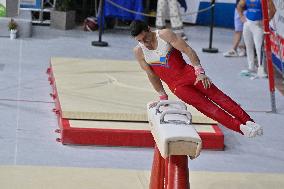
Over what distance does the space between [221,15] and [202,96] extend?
933 centimetres

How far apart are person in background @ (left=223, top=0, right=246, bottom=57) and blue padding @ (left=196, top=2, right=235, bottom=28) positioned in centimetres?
197

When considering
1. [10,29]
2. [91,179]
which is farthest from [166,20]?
[91,179]

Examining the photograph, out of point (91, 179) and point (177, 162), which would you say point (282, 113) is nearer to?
point (91, 179)

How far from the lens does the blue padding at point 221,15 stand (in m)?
15.0

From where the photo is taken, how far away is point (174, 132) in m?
5.14

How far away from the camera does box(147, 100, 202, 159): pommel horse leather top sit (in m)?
5.07

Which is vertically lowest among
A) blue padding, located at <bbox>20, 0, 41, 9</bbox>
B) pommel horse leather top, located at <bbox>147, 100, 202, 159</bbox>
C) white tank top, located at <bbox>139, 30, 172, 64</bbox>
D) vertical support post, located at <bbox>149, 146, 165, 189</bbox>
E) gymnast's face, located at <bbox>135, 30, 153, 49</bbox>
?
vertical support post, located at <bbox>149, 146, 165, 189</bbox>

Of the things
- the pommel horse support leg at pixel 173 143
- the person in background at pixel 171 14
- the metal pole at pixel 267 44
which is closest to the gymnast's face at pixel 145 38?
the pommel horse support leg at pixel 173 143

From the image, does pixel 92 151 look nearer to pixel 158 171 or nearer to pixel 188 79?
pixel 158 171

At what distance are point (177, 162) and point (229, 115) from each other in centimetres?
84

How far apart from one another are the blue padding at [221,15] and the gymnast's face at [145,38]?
9.07 metres

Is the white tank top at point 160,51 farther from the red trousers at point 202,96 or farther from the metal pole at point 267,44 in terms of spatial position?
the metal pole at point 267,44

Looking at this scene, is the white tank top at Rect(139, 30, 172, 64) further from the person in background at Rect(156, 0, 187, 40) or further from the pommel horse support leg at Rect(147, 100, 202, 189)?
A: the person in background at Rect(156, 0, 187, 40)

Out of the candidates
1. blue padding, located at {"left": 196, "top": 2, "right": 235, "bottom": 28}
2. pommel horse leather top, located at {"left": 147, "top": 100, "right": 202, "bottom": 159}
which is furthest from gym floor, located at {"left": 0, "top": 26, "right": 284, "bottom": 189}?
blue padding, located at {"left": 196, "top": 2, "right": 235, "bottom": 28}
